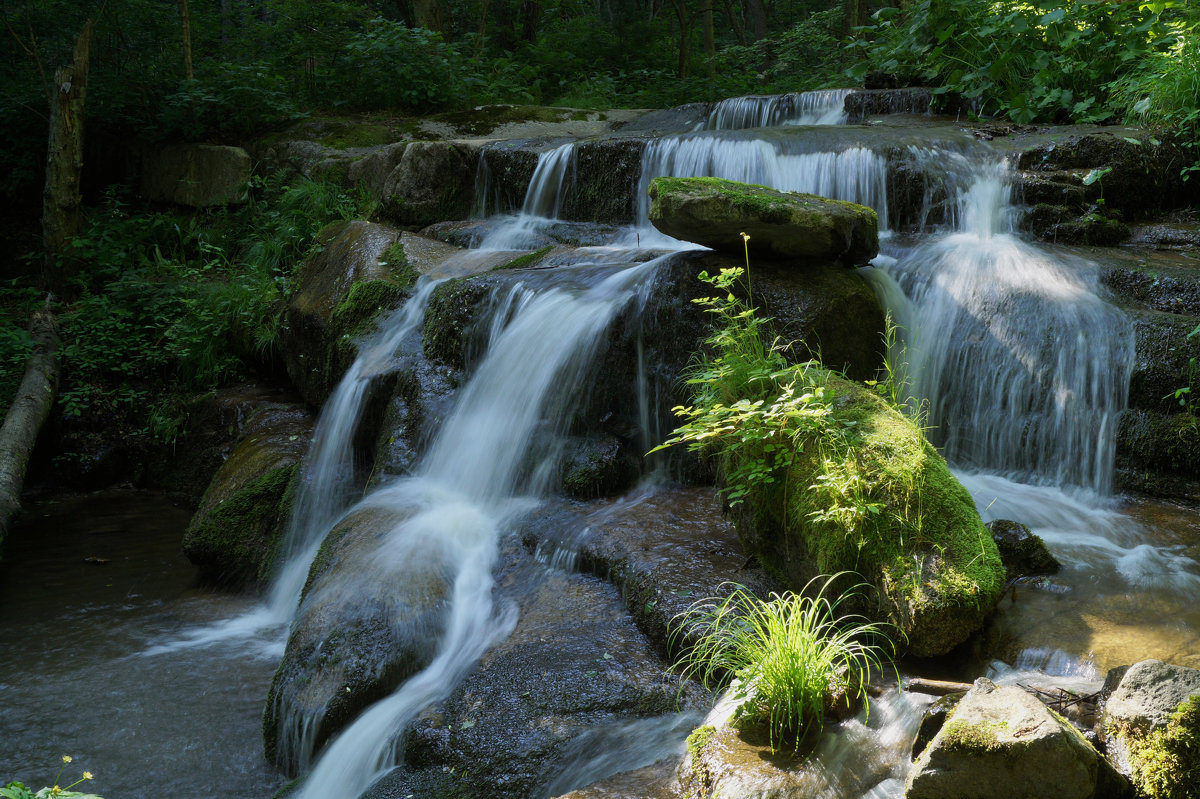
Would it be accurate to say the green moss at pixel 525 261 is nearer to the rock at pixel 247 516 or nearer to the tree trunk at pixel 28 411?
the rock at pixel 247 516

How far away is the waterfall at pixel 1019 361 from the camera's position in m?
5.27

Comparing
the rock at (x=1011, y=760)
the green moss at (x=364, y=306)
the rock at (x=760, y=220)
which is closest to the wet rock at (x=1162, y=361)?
the rock at (x=760, y=220)

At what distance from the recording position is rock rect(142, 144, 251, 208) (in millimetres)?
11773

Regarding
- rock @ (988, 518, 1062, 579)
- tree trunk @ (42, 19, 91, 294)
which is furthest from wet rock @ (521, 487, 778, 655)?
tree trunk @ (42, 19, 91, 294)

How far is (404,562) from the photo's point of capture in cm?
487

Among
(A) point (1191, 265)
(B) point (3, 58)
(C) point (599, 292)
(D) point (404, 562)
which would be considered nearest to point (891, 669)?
(D) point (404, 562)

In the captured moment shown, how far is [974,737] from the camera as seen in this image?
97.2 inches

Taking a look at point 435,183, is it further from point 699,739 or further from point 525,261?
point 699,739

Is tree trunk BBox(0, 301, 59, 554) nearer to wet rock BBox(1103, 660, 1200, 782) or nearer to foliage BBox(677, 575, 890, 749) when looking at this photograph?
foliage BBox(677, 575, 890, 749)

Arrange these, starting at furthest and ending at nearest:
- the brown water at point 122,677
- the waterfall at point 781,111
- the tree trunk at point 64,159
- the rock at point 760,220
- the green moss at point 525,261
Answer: the waterfall at point 781,111
the tree trunk at point 64,159
the green moss at point 525,261
the rock at point 760,220
the brown water at point 122,677

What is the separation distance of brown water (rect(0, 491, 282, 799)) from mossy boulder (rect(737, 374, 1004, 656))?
2.68 meters

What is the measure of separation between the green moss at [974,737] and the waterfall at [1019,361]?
3.18 meters

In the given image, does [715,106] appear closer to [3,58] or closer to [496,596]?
[496,596]

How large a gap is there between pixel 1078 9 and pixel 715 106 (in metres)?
4.18
